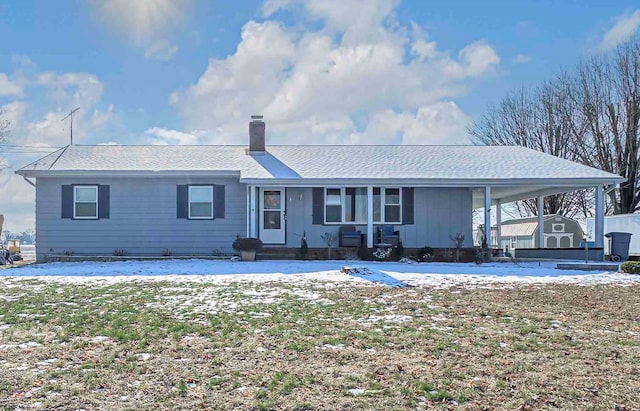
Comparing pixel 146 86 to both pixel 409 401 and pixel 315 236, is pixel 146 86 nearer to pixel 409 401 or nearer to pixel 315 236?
pixel 315 236

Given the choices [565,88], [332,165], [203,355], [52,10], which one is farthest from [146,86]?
[565,88]

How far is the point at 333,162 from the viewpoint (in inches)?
699

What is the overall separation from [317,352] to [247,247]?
9.67 metres

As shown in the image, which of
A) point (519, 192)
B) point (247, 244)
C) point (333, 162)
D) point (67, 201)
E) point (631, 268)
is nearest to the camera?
point (631, 268)

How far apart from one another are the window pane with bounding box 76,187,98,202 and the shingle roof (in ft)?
2.18

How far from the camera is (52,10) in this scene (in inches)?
617

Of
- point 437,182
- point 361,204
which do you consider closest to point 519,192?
point 437,182

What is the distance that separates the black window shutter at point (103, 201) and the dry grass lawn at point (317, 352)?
24.8 ft

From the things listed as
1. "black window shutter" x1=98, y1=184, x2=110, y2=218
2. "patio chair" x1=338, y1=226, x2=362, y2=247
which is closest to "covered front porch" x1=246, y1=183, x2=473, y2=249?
"patio chair" x1=338, y1=226, x2=362, y2=247

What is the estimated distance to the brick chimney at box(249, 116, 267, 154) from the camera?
1892cm

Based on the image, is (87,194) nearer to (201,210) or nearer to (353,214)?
(201,210)

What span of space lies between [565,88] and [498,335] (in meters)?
26.8

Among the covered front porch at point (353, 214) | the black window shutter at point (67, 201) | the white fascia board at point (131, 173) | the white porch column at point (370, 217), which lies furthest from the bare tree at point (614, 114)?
the black window shutter at point (67, 201)

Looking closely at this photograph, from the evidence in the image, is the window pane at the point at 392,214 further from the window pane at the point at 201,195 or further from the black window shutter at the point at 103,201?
the black window shutter at the point at 103,201
